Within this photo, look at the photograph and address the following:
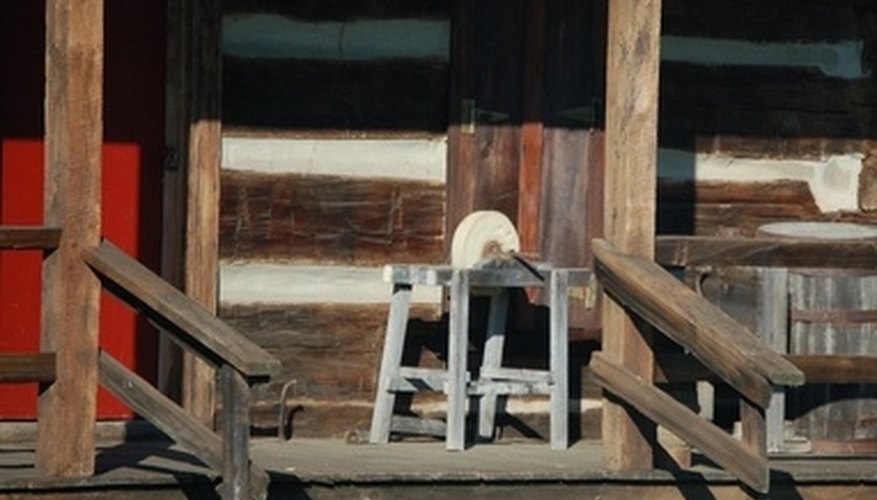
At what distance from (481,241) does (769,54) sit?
1964 millimetres

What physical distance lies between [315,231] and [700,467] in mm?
2176

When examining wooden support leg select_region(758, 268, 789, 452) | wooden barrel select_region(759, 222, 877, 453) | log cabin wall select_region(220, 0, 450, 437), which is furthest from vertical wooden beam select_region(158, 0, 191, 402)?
wooden barrel select_region(759, 222, 877, 453)

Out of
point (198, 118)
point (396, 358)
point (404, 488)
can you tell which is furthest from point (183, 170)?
point (404, 488)

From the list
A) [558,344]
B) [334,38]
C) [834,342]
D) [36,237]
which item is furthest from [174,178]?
[834,342]

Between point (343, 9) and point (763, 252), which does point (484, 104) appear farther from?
point (763, 252)

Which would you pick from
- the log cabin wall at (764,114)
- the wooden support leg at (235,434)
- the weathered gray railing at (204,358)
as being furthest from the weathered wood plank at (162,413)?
the log cabin wall at (764,114)

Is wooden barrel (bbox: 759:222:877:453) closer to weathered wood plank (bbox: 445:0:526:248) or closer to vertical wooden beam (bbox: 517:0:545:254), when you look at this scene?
vertical wooden beam (bbox: 517:0:545:254)

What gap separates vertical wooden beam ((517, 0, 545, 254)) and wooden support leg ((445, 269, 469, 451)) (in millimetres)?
760

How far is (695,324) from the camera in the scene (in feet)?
34.2

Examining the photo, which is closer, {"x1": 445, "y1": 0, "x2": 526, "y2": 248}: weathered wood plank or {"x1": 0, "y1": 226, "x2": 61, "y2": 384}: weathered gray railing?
{"x1": 0, "y1": 226, "x2": 61, "y2": 384}: weathered gray railing

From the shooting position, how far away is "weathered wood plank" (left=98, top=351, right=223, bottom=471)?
10.2 meters

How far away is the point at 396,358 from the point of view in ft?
38.6

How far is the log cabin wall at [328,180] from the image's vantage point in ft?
39.5

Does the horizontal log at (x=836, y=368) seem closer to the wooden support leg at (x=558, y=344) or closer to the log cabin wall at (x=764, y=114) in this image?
the wooden support leg at (x=558, y=344)
